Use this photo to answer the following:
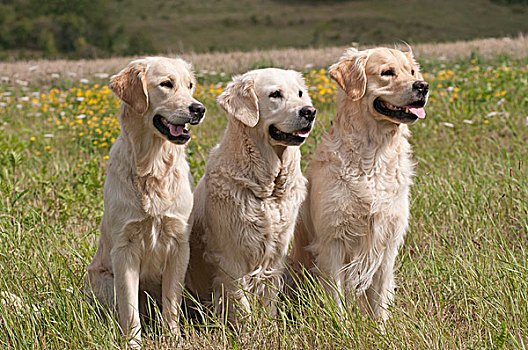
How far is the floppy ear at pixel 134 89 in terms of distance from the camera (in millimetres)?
2881

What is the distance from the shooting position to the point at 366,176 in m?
3.12

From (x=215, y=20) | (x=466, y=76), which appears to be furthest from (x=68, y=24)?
(x=466, y=76)

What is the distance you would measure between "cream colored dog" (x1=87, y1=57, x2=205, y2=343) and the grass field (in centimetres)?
24

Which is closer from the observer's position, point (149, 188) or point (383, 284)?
point (149, 188)

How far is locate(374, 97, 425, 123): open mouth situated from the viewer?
9.96 feet

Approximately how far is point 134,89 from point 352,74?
1.21 meters

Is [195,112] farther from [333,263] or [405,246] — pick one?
[405,246]

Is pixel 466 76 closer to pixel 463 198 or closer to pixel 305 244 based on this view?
pixel 463 198

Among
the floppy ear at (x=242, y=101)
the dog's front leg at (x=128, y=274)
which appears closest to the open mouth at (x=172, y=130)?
the floppy ear at (x=242, y=101)

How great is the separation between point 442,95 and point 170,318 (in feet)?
17.2

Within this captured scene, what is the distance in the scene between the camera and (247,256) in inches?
122

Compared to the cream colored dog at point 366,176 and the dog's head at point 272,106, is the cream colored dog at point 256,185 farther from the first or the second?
the cream colored dog at point 366,176

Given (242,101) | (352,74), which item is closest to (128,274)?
(242,101)

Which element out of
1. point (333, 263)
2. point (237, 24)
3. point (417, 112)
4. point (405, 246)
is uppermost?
point (417, 112)
